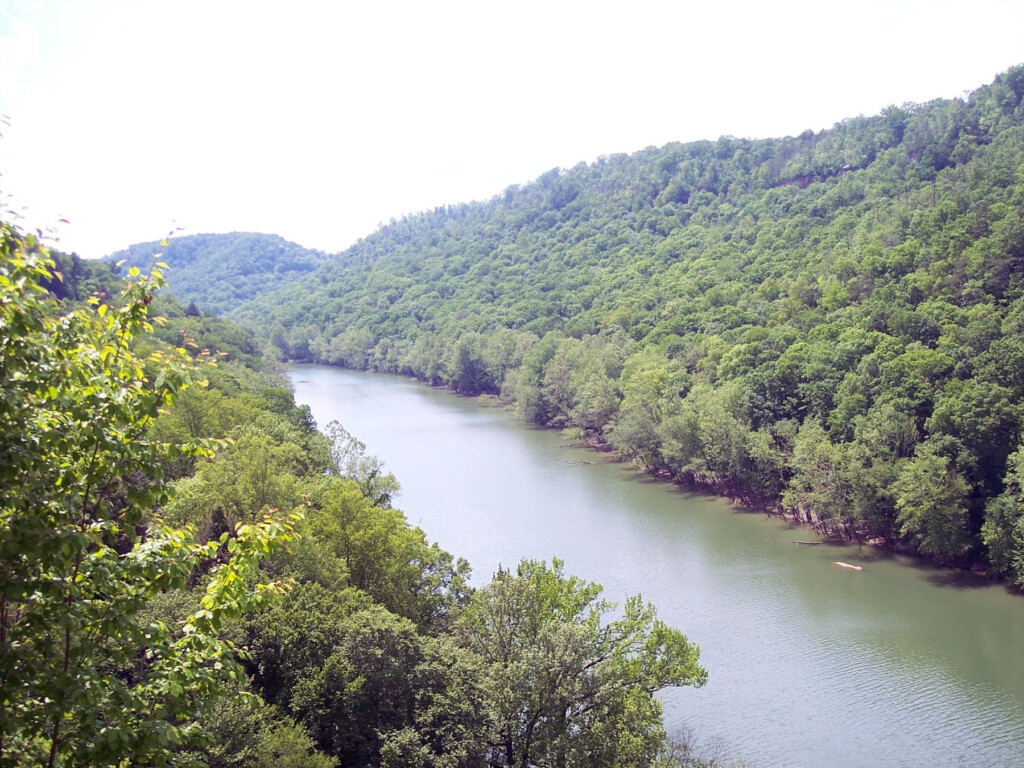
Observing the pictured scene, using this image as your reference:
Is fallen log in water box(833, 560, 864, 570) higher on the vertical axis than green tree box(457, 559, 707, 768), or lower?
lower

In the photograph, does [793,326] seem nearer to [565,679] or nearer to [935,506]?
[935,506]

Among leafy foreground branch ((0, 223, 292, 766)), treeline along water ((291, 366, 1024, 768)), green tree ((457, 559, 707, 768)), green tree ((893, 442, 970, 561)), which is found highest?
leafy foreground branch ((0, 223, 292, 766))

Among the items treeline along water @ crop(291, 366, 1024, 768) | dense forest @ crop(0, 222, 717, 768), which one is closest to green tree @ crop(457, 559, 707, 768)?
dense forest @ crop(0, 222, 717, 768)

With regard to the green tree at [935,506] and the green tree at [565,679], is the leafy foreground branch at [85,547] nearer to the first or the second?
the green tree at [565,679]

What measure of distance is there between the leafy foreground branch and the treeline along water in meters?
16.9

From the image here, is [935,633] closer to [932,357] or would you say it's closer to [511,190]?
[932,357]

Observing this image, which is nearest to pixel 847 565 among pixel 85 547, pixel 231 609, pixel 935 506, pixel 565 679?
pixel 935 506

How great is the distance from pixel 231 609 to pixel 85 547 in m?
1.29

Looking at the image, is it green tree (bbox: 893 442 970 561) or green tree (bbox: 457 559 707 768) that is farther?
green tree (bbox: 893 442 970 561)

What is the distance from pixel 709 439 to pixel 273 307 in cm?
12827

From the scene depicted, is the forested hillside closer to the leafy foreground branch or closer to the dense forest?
the dense forest

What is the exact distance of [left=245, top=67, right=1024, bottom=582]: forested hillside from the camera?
1267 inches

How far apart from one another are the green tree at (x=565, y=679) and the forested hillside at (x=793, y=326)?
1821cm

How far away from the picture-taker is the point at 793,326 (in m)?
48.2
